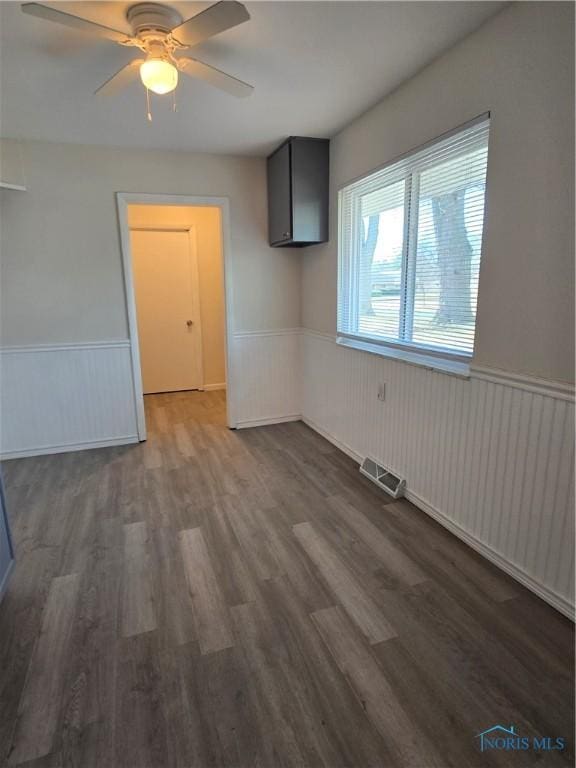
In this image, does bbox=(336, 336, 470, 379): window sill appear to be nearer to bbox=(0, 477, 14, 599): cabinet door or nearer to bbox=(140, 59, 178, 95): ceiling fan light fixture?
bbox=(140, 59, 178, 95): ceiling fan light fixture

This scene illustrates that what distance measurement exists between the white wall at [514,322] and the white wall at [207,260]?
10.3 ft

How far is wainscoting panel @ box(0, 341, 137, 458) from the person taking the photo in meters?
3.51

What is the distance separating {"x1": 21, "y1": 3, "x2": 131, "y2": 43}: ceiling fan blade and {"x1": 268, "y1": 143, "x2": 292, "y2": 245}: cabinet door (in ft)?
6.01

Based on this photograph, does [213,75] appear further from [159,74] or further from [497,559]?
[497,559]

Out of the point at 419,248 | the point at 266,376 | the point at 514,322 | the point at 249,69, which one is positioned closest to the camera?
the point at 514,322

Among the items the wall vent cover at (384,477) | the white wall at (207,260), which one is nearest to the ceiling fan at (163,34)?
the wall vent cover at (384,477)

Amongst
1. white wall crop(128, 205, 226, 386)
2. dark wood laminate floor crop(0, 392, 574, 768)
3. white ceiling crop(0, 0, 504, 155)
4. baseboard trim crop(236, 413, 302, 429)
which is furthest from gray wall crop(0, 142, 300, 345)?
dark wood laminate floor crop(0, 392, 574, 768)

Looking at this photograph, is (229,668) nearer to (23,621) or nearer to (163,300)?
(23,621)

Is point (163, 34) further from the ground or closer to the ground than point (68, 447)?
further from the ground

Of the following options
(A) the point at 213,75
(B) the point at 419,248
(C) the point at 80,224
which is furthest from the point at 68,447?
(B) the point at 419,248

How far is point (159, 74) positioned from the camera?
178 centimetres

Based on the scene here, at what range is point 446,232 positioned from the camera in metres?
2.33

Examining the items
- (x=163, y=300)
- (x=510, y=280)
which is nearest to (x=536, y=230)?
(x=510, y=280)

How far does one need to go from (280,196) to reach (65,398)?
8.41 feet
